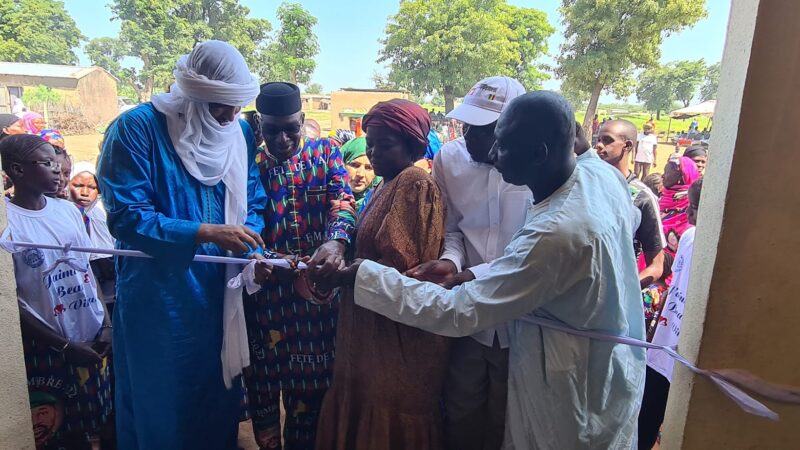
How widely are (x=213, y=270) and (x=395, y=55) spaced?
27899 mm

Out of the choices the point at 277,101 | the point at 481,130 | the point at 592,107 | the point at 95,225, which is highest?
the point at 592,107

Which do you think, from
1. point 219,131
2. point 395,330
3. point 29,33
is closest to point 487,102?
point 395,330

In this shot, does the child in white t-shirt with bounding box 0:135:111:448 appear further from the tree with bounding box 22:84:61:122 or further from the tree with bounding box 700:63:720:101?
the tree with bounding box 700:63:720:101

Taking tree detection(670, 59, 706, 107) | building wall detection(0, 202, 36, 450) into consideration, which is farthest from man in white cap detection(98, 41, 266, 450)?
tree detection(670, 59, 706, 107)

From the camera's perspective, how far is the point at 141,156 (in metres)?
2.01

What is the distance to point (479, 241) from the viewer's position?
7.22 feet

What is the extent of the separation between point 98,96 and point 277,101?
39.3 meters

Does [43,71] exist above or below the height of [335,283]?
above

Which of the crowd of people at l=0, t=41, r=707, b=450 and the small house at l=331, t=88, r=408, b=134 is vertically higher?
the small house at l=331, t=88, r=408, b=134

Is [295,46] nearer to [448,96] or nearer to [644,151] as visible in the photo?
[448,96]

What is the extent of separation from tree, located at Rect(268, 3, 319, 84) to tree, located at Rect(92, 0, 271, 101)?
2.21 meters

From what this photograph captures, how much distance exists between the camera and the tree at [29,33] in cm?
3425

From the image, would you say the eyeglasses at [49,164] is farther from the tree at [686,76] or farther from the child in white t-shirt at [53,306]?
the tree at [686,76]

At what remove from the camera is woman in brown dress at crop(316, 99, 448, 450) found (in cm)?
200
